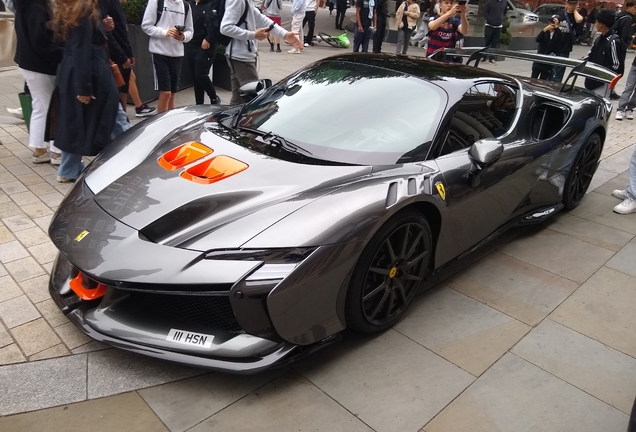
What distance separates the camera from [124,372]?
2475mm

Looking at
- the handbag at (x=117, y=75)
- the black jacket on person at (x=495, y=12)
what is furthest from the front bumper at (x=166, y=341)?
the black jacket on person at (x=495, y=12)

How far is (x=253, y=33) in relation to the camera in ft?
17.7

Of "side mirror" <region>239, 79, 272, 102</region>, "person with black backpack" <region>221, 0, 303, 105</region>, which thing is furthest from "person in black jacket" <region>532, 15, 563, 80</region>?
"side mirror" <region>239, 79, 272, 102</region>

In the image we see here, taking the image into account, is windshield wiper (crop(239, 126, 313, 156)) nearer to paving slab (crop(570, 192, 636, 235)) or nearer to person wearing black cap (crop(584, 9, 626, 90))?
paving slab (crop(570, 192, 636, 235))

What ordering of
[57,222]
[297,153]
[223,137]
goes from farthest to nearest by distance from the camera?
[223,137]
[297,153]
[57,222]

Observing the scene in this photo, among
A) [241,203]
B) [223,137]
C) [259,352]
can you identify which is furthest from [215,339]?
[223,137]

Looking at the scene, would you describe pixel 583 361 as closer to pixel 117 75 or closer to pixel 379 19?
pixel 117 75

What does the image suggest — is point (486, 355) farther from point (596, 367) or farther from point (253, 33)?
point (253, 33)

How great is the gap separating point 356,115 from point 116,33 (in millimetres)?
3467

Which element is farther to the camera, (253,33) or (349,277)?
(253,33)

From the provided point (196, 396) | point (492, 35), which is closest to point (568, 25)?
point (492, 35)

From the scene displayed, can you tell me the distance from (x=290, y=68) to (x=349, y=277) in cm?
862

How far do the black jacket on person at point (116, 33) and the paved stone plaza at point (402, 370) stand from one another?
7.64ft

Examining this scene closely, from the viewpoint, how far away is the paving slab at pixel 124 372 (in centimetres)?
239
